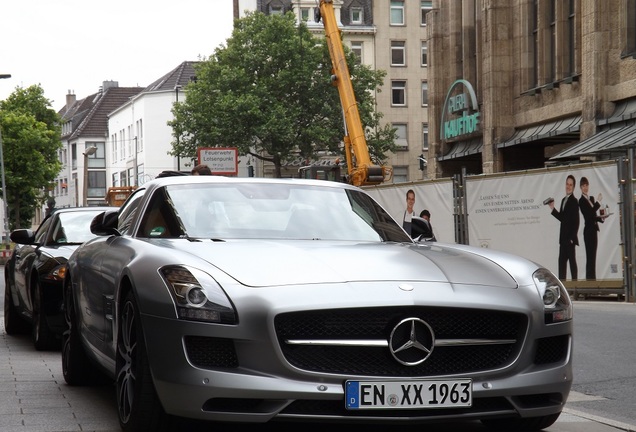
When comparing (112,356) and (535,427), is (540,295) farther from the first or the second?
(112,356)

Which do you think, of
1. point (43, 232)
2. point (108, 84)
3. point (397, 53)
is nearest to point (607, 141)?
point (43, 232)

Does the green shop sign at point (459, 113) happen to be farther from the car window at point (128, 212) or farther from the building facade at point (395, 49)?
the building facade at point (395, 49)

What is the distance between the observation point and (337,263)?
572cm

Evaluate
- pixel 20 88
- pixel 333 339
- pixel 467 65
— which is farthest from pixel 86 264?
pixel 20 88

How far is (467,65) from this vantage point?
42.7 m

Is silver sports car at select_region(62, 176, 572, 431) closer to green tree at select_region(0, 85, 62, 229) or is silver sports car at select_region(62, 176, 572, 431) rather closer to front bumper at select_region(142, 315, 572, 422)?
front bumper at select_region(142, 315, 572, 422)

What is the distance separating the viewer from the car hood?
18.0 feet

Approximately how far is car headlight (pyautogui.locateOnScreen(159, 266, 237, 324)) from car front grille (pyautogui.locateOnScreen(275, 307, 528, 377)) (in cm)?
25

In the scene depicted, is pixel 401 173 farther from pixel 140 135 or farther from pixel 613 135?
pixel 613 135

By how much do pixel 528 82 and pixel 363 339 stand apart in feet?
111

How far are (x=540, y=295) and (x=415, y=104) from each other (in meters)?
73.8

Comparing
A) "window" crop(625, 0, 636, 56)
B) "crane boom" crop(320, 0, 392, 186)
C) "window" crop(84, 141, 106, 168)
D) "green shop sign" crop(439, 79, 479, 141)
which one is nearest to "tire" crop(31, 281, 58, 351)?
"crane boom" crop(320, 0, 392, 186)

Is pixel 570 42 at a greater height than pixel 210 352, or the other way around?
pixel 570 42

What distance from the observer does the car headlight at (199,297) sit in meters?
5.22
